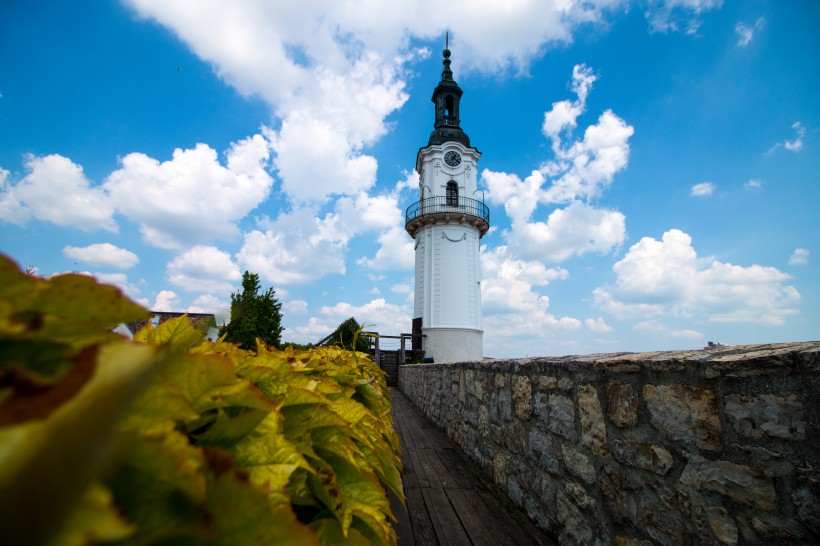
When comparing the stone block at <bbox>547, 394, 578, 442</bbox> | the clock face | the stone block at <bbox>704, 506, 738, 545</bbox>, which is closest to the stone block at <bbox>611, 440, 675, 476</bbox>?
the stone block at <bbox>704, 506, 738, 545</bbox>

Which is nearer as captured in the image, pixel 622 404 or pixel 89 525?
pixel 89 525

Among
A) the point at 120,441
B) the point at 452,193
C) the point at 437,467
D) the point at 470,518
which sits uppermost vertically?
the point at 452,193

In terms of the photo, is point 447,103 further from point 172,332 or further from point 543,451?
point 172,332

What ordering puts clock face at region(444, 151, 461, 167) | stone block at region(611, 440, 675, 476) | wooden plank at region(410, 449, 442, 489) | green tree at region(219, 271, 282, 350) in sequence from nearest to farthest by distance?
1. stone block at region(611, 440, 675, 476)
2. wooden plank at region(410, 449, 442, 489)
3. green tree at region(219, 271, 282, 350)
4. clock face at region(444, 151, 461, 167)

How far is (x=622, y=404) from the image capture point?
6.16 feet

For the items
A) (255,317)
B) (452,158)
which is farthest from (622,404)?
(452,158)

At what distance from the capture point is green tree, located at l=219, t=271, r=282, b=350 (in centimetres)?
766

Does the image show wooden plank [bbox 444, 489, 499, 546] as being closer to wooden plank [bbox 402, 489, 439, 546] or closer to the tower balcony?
wooden plank [bbox 402, 489, 439, 546]

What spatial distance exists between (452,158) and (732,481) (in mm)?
20720

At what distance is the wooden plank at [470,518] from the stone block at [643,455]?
3.11 feet

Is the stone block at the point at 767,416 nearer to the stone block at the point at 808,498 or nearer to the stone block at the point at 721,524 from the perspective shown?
the stone block at the point at 808,498

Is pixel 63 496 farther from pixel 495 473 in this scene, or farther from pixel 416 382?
pixel 416 382

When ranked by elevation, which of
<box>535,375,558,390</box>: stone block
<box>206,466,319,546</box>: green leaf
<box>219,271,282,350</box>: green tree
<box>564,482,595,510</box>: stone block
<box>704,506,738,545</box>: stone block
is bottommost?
<box>564,482,595,510</box>: stone block

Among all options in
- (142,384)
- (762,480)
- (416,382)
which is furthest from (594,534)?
(416,382)
